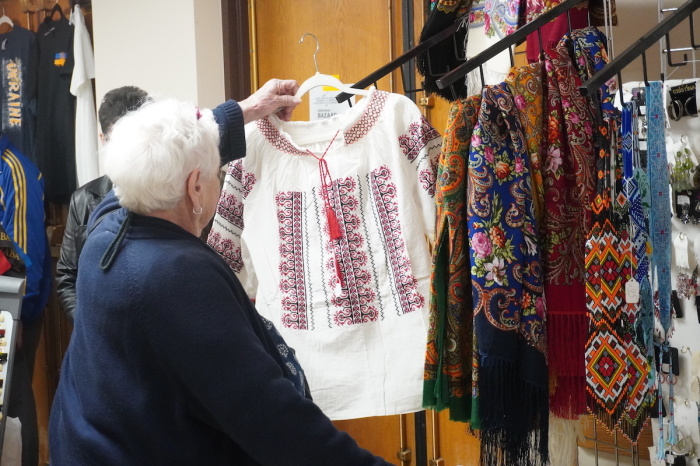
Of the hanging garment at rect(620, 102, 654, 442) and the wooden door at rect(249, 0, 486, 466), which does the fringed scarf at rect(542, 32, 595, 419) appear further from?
the wooden door at rect(249, 0, 486, 466)

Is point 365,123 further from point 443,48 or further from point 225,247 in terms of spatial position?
point 225,247

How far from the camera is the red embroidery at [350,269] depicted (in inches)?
73.5

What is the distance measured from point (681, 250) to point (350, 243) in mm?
741

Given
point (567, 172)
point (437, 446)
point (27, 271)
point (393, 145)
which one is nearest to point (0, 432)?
point (27, 271)

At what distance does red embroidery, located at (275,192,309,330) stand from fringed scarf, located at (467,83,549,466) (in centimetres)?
55

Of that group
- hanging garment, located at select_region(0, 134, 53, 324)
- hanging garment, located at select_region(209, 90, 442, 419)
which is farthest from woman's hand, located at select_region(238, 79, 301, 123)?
hanging garment, located at select_region(0, 134, 53, 324)

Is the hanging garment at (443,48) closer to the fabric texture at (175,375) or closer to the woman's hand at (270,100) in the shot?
the woman's hand at (270,100)

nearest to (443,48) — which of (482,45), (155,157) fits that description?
(482,45)

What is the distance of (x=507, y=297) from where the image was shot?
4.83 feet

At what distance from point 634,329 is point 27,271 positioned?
8.45 ft

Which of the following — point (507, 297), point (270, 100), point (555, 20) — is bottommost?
point (507, 297)

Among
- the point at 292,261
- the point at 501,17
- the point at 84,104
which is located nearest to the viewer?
the point at 501,17

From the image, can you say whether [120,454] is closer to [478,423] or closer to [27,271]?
[478,423]

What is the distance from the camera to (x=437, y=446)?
9.30 ft
